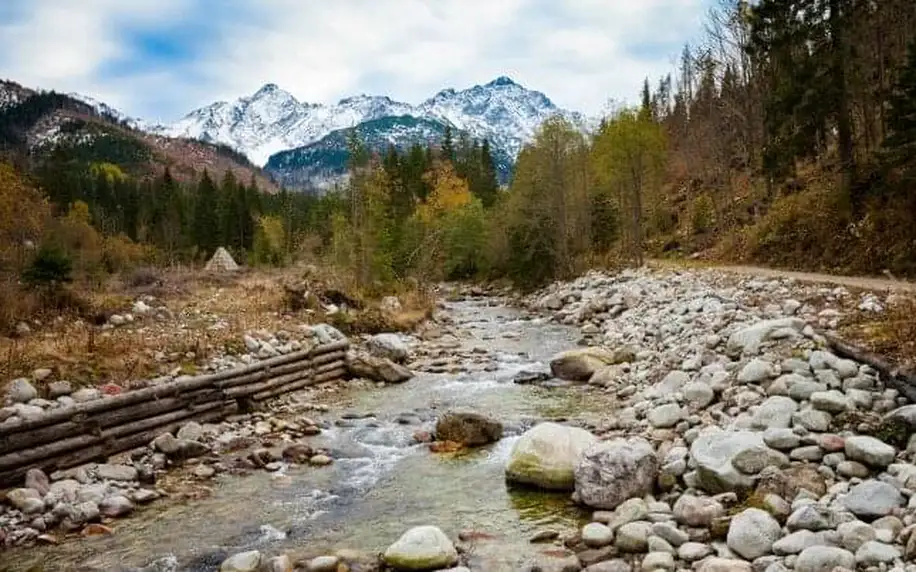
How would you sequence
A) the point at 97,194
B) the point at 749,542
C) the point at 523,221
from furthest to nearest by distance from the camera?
the point at 97,194 < the point at 523,221 < the point at 749,542

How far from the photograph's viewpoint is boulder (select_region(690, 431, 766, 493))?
302 inches

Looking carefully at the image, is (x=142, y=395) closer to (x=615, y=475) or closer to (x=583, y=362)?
(x=615, y=475)

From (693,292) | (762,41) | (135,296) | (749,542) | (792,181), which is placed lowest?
(749,542)

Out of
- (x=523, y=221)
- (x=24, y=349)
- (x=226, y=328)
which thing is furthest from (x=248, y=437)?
(x=523, y=221)

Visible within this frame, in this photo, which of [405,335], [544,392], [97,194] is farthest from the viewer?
[97,194]

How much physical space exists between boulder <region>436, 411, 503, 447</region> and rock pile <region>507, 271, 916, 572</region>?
1.81 metres

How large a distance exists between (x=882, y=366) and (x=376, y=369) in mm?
11678

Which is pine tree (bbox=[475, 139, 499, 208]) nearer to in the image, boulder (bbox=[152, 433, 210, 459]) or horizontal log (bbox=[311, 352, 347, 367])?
horizontal log (bbox=[311, 352, 347, 367])

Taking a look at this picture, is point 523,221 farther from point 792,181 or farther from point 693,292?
point 693,292

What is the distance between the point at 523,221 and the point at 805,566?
37.3 m

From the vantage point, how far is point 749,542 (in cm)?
636

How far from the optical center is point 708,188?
3853cm

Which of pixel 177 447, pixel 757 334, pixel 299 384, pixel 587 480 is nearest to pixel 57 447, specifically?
pixel 177 447

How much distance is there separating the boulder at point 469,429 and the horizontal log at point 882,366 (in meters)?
5.43
